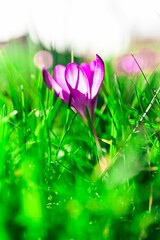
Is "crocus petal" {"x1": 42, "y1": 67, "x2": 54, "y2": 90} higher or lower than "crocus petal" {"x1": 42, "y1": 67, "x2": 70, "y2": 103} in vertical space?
higher

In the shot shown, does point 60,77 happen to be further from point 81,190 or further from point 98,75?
point 81,190

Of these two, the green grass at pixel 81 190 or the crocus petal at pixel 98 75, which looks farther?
the crocus petal at pixel 98 75

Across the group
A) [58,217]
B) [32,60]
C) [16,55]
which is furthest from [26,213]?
[16,55]

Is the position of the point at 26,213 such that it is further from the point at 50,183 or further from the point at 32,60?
the point at 32,60

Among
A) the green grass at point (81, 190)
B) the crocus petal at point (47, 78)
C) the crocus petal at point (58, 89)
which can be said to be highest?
the crocus petal at point (47, 78)

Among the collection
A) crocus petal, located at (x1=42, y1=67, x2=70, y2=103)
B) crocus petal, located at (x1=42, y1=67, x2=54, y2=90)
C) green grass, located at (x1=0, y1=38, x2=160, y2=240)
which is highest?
crocus petal, located at (x1=42, y1=67, x2=54, y2=90)

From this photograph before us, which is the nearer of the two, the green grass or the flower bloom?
the green grass

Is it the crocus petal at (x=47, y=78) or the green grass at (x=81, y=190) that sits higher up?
the crocus petal at (x=47, y=78)
